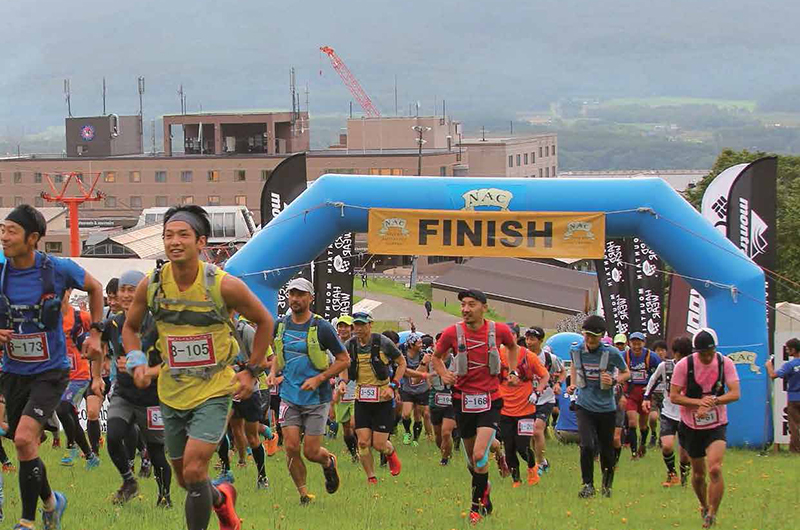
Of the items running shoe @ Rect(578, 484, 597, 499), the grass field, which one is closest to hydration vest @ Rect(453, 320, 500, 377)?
the grass field

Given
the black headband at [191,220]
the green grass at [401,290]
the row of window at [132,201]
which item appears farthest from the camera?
the row of window at [132,201]

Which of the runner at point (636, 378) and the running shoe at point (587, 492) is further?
the runner at point (636, 378)

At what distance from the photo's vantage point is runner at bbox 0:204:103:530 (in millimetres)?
8188

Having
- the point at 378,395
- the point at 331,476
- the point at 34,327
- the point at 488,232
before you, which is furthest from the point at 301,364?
the point at 488,232

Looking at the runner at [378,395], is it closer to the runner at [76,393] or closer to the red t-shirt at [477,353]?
the red t-shirt at [477,353]

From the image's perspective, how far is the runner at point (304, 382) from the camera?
1112 cm

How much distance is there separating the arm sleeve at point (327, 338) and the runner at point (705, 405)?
2.86m

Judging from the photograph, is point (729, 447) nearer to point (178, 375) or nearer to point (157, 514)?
point (157, 514)

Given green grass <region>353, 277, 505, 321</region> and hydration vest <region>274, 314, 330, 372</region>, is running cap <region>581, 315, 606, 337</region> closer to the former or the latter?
hydration vest <region>274, 314, 330, 372</region>

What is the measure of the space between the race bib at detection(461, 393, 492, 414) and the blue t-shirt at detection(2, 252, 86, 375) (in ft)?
12.1

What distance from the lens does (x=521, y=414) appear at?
45.9 ft

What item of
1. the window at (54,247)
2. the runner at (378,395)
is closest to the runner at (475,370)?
the runner at (378,395)

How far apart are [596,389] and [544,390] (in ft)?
10.6

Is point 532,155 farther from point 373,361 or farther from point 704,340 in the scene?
point 704,340
